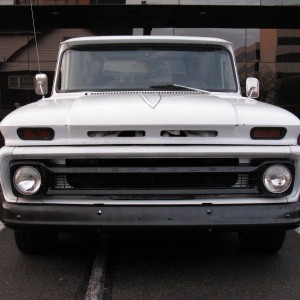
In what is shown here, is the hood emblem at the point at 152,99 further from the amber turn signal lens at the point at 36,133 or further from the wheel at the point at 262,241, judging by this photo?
the wheel at the point at 262,241

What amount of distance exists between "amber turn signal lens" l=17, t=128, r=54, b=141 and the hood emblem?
30.0 inches

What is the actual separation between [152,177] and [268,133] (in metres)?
0.90

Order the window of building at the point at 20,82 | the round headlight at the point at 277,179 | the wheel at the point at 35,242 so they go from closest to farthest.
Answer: the round headlight at the point at 277,179, the wheel at the point at 35,242, the window of building at the point at 20,82

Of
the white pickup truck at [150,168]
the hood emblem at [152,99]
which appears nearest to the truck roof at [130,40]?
the hood emblem at [152,99]

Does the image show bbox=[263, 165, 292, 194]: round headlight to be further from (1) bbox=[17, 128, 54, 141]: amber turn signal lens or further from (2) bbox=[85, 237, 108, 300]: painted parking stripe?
(1) bbox=[17, 128, 54, 141]: amber turn signal lens

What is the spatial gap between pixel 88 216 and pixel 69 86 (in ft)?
5.74

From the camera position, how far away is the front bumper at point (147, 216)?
353 centimetres

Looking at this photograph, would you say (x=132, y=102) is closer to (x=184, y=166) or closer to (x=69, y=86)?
(x=184, y=166)

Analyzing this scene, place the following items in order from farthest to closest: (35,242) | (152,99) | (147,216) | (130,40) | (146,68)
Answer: (130,40), (146,68), (35,242), (152,99), (147,216)

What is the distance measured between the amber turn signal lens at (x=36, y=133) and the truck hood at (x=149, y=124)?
3 cm

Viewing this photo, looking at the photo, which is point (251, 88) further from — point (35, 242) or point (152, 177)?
point (35, 242)

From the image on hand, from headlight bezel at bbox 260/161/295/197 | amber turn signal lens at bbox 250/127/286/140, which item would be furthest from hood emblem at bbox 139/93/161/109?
headlight bezel at bbox 260/161/295/197

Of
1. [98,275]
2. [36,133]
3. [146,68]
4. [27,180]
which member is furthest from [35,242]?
[146,68]

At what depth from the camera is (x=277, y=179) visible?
3.66 meters
